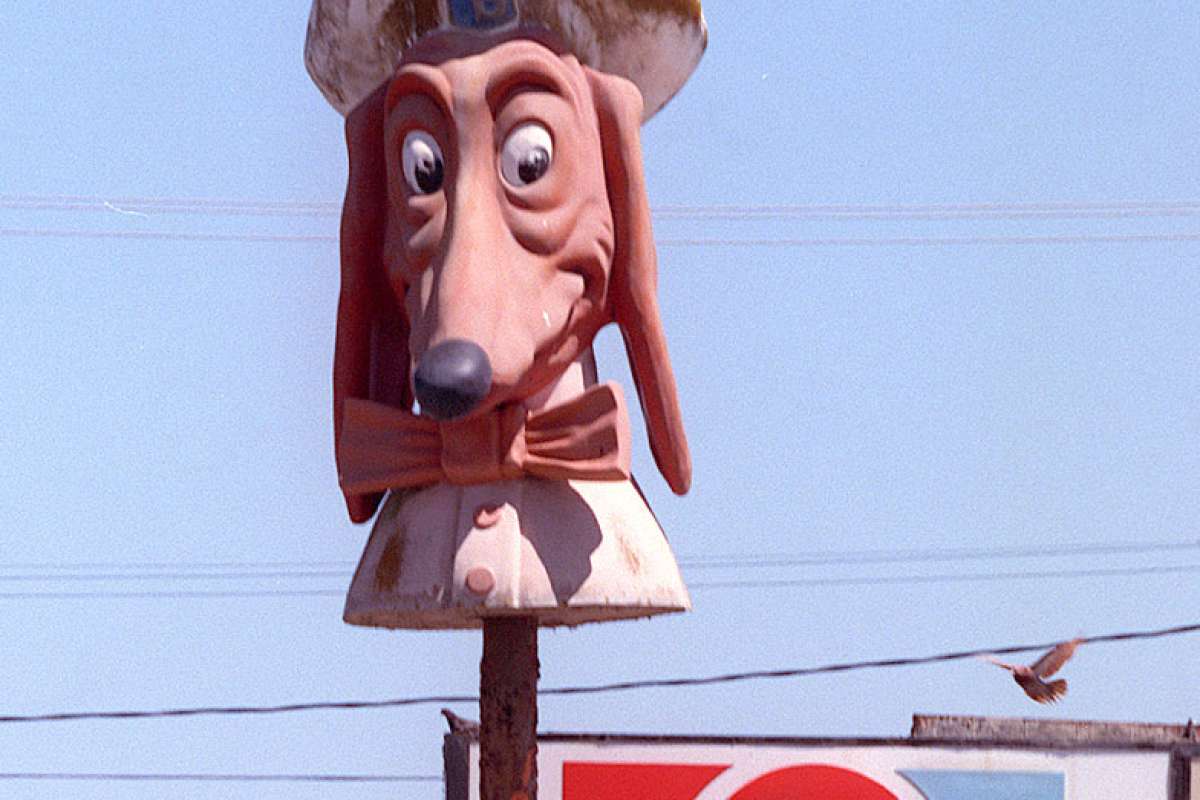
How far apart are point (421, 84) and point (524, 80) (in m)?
0.33

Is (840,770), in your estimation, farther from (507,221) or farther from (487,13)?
(487,13)

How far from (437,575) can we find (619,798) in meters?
3.31

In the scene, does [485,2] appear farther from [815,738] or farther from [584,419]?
[815,738]

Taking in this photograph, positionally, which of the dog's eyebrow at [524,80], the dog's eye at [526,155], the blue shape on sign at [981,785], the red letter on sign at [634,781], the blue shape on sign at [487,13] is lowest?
the red letter on sign at [634,781]

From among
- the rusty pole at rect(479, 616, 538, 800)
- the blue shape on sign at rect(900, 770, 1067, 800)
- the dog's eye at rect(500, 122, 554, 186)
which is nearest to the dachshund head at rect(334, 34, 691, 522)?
the dog's eye at rect(500, 122, 554, 186)

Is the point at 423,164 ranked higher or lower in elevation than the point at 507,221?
higher

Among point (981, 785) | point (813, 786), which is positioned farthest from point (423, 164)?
point (981, 785)

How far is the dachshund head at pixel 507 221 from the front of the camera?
23.6 ft

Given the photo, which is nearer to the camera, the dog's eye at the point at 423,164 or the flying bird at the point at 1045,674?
the dog's eye at the point at 423,164

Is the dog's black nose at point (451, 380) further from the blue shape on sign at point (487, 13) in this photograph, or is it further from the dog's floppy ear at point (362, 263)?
the blue shape on sign at point (487, 13)

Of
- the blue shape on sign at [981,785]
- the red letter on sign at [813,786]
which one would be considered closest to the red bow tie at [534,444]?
the red letter on sign at [813,786]

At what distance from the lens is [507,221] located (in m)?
7.34

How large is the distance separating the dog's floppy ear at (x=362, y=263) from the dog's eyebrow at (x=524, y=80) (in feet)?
1.69

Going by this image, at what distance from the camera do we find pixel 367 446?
7.54 meters
